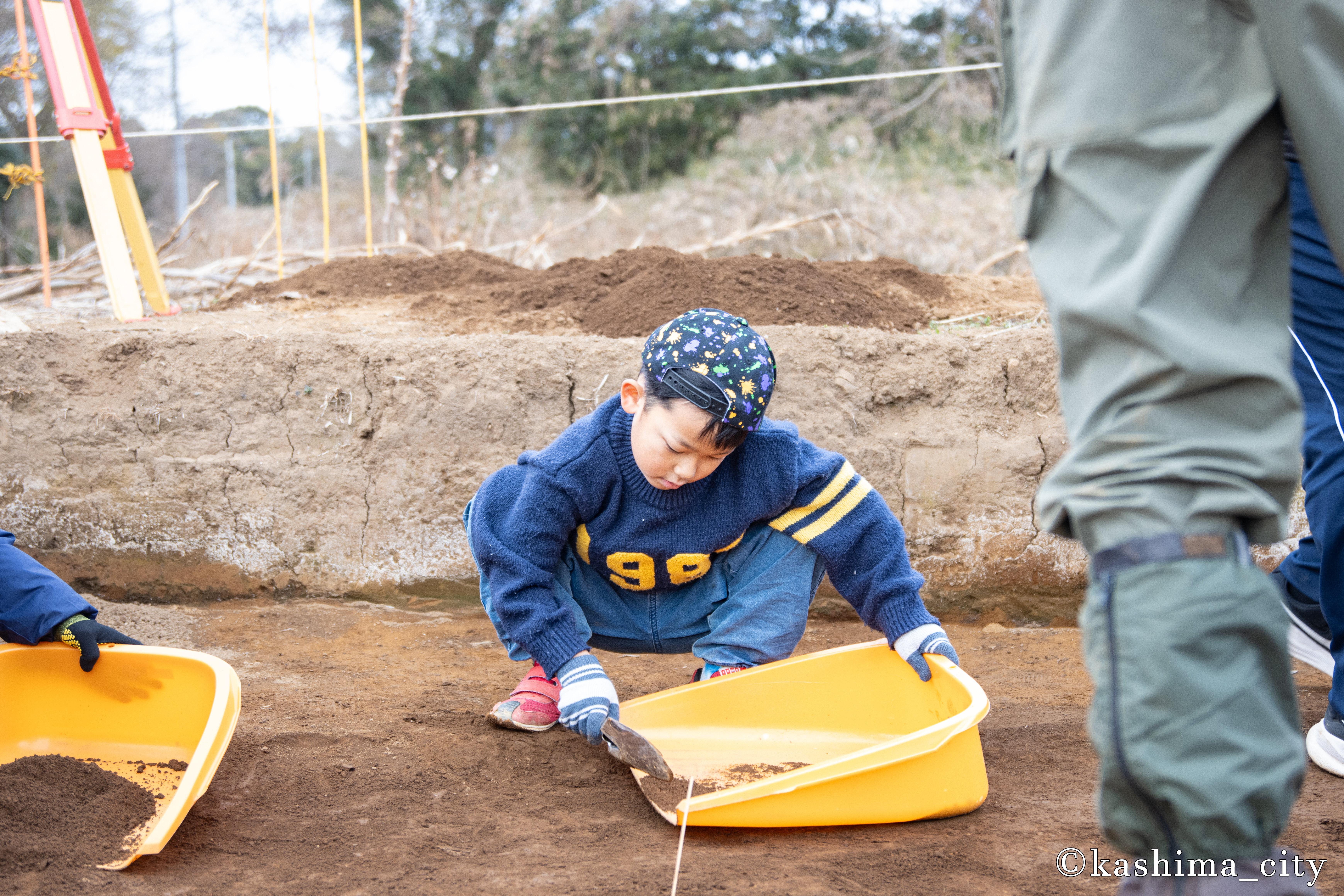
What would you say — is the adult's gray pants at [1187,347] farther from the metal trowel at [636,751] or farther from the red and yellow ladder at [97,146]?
the red and yellow ladder at [97,146]

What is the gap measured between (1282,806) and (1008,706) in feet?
4.91

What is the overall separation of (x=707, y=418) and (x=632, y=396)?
0.23 metres

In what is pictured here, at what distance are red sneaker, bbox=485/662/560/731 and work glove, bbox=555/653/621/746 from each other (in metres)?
0.20

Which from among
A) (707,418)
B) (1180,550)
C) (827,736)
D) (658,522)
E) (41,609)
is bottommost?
(827,736)

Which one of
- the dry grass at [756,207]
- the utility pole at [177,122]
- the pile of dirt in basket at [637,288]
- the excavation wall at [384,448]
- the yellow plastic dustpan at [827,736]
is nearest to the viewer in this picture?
the yellow plastic dustpan at [827,736]

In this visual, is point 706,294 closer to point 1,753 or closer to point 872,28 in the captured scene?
point 1,753

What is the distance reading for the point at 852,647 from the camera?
2023 millimetres

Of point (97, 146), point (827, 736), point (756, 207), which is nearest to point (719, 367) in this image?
point (827, 736)

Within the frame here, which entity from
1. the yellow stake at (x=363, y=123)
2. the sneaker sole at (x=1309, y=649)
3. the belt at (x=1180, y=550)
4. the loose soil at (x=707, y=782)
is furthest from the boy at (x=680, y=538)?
the yellow stake at (x=363, y=123)

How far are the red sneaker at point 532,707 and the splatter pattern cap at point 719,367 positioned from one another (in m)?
0.67

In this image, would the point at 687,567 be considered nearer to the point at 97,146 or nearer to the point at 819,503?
the point at 819,503

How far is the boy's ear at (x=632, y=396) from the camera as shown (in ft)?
6.20

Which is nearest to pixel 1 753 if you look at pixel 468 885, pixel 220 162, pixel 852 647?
pixel 468 885

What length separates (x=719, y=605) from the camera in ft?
6.86
